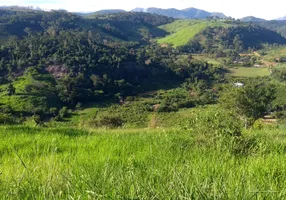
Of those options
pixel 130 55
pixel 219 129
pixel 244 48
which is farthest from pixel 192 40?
pixel 219 129

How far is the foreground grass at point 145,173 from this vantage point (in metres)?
1.95

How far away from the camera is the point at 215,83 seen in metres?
94.6

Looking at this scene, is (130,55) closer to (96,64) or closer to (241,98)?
(96,64)

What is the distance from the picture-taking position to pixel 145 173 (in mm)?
2617

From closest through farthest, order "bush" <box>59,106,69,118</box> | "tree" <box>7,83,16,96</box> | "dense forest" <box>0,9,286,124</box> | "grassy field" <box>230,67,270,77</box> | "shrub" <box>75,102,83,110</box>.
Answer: "bush" <box>59,106,69,118</box> < "tree" <box>7,83,16,96</box> < "dense forest" <box>0,9,286,124</box> < "shrub" <box>75,102,83,110</box> < "grassy field" <box>230,67,270,77</box>

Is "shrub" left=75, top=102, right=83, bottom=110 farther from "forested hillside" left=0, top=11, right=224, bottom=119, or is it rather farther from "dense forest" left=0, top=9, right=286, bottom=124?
"forested hillside" left=0, top=11, right=224, bottom=119

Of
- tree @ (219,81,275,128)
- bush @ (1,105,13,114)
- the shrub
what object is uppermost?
tree @ (219,81,275,128)

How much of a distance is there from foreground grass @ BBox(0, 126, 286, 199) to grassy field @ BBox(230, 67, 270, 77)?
105 m

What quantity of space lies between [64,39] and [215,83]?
55787mm

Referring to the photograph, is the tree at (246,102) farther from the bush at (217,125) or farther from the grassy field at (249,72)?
the grassy field at (249,72)

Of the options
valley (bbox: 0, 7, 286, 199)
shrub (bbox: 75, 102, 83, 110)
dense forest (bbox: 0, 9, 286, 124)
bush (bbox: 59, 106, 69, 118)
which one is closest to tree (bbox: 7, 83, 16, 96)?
dense forest (bbox: 0, 9, 286, 124)

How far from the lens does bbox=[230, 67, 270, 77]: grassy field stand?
10331 cm

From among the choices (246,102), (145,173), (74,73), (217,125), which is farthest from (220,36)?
(145,173)

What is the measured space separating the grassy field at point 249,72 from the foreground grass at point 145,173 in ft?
343
